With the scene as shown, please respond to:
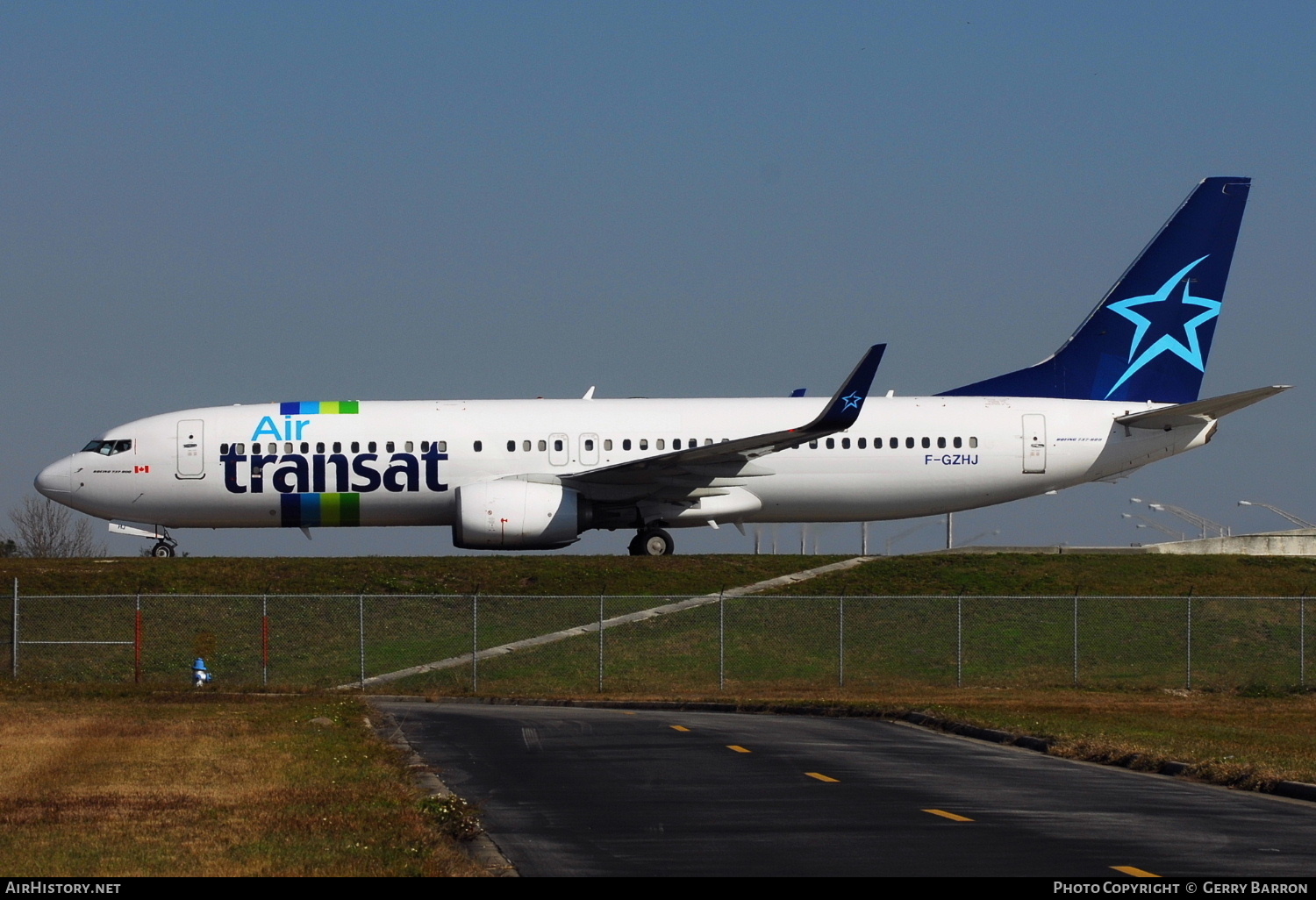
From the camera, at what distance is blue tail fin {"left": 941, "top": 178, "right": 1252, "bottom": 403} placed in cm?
3972

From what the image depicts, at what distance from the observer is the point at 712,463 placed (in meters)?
36.1

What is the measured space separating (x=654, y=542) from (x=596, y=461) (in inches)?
87.5

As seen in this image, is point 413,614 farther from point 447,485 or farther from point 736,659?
point 736,659

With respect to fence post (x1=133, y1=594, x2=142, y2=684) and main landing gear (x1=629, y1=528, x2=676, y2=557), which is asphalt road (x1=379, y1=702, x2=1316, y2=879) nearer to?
fence post (x1=133, y1=594, x2=142, y2=684)

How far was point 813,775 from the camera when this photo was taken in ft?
51.6

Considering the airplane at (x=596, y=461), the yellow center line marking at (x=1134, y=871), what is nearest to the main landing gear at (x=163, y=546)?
the airplane at (x=596, y=461)

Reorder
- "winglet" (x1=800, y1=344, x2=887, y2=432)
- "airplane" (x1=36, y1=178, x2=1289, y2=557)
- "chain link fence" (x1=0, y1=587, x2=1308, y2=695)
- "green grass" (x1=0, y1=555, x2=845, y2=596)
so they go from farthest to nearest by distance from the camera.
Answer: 1. "airplane" (x1=36, y1=178, x2=1289, y2=557)
2. "green grass" (x1=0, y1=555, x2=845, y2=596)
3. "winglet" (x1=800, y1=344, x2=887, y2=432)
4. "chain link fence" (x1=0, y1=587, x2=1308, y2=695)

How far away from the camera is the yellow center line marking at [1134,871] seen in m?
9.88

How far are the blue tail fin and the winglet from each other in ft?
19.6

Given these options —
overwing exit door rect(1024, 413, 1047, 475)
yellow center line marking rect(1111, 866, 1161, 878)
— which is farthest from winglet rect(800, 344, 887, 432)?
yellow center line marking rect(1111, 866, 1161, 878)

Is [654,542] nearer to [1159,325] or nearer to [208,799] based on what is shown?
[1159,325]

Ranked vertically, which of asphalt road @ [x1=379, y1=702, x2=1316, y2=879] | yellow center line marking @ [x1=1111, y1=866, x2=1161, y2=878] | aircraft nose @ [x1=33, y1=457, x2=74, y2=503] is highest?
aircraft nose @ [x1=33, y1=457, x2=74, y2=503]

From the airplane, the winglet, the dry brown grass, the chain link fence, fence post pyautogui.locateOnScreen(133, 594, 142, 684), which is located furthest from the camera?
the airplane

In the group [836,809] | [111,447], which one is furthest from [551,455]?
[836,809]
